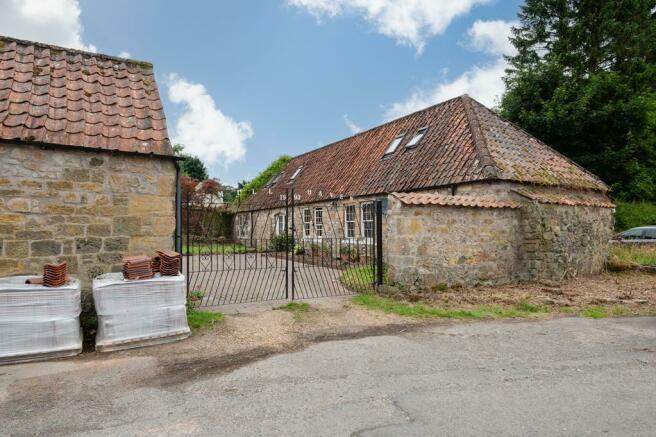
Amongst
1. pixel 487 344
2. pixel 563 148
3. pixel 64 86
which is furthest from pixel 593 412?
pixel 563 148

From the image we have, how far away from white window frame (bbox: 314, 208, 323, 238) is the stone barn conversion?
49 millimetres

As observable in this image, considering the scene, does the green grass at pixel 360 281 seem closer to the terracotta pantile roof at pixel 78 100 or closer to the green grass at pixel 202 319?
the green grass at pixel 202 319

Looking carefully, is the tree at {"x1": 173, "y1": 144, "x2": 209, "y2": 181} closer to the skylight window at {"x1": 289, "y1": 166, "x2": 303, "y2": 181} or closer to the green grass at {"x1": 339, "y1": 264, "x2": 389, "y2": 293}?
the skylight window at {"x1": 289, "y1": 166, "x2": 303, "y2": 181}

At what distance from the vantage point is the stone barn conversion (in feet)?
29.1

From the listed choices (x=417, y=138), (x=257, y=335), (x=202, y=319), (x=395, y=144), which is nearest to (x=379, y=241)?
(x=257, y=335)

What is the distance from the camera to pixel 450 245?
30.0 ft

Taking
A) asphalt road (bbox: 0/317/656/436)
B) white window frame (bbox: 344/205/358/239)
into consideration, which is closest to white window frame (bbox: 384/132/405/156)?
white window frame (bbox: 344/205/358/239)

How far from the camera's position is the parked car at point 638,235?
1755 centimetres

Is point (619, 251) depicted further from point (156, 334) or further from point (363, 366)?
point (156, 334)

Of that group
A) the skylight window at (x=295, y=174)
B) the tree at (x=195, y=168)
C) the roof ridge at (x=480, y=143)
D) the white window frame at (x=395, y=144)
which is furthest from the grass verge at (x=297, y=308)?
the tree at (x=195, y=168)

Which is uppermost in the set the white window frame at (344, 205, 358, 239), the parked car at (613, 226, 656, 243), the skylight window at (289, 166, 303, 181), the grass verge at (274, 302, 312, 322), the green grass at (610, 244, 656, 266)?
the skylight window at (289, 166, 303, 181)

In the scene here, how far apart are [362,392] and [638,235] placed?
1972cm

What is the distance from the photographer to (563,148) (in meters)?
22.0

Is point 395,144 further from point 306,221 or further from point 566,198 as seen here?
point 566,198
